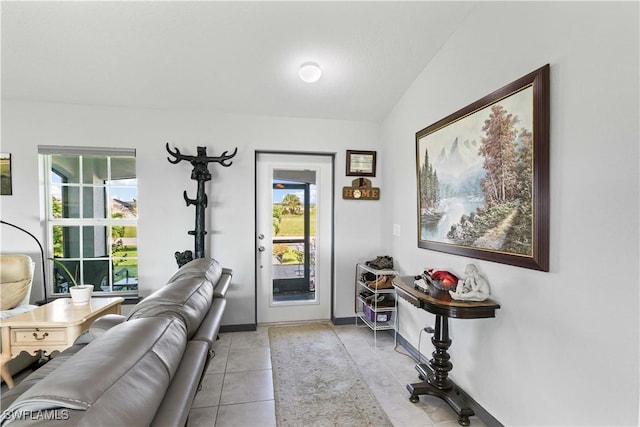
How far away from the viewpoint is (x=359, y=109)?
10.5ft

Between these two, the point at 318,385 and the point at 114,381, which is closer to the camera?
the point at 114,381

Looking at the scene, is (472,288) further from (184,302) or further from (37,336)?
(37,336)

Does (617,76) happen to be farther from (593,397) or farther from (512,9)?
(593,397)

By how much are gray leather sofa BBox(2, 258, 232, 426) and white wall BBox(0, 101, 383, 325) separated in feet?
6.66

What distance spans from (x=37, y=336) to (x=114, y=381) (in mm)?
1945

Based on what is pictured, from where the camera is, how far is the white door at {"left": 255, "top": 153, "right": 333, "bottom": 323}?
3.45 meters

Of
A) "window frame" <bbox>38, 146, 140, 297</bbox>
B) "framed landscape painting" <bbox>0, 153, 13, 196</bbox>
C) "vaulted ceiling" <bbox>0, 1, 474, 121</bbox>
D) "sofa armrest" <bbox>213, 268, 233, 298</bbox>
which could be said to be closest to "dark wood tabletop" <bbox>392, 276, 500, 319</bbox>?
"sofa armrest" <bbox>213, 268, 233, 298</bbox>

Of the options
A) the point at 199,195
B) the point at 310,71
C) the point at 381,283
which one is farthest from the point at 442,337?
the point at 199,195

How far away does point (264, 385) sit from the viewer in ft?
7.41

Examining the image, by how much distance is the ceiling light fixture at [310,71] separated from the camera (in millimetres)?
2418

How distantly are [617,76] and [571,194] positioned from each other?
503 millimetres

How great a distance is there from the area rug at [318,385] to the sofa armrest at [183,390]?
1.20m

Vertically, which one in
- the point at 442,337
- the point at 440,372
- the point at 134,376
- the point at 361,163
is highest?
the point at 361,163

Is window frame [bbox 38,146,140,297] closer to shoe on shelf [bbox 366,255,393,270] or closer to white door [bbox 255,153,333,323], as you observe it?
white door [bbox 255,153,333,323]
